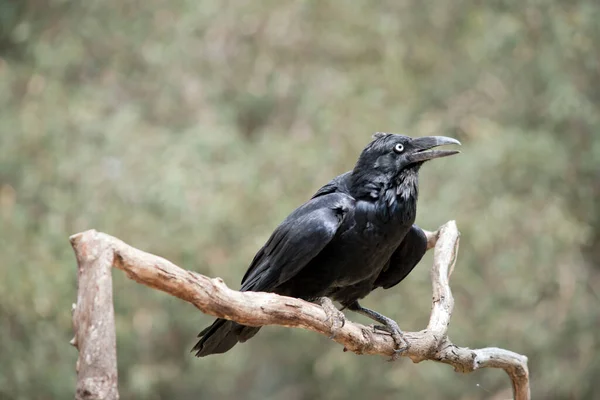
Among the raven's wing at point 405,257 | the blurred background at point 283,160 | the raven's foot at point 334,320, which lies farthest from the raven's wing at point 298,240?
the blurred background at point 283,160

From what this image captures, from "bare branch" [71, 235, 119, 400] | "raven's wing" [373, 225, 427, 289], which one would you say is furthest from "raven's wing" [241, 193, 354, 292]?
"bare branch" [71, 235, 119, 400]

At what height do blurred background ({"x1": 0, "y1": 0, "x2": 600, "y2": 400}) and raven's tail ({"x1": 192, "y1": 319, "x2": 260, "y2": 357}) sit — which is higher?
blurred background ({"x1": 0, "y1": 0, "x2": 600, "y2": 400})

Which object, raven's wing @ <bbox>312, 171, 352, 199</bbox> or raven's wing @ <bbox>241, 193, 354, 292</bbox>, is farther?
raven's wing @ <bbox>312, 171, 352, 199</bbox>

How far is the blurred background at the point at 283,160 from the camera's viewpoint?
635cm

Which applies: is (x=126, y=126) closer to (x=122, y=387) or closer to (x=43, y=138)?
(x=43, y=138)

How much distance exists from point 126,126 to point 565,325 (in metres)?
4.10

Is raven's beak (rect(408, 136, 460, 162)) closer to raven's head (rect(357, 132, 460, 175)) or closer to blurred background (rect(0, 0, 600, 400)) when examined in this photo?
raven's head (rect(357, 132, 460, 175))

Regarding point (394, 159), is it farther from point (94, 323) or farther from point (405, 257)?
point (94, 323)

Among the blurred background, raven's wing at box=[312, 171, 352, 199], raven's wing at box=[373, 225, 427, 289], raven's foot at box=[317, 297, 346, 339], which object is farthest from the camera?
the blurred background

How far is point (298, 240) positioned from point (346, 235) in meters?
0.24

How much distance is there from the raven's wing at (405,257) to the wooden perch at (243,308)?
9cm

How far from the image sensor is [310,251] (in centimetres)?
308

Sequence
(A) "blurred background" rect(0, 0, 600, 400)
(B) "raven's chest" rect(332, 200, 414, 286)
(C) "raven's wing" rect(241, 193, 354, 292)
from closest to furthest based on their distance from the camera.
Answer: (C) "raven's wing" rect(241, 193, 354, 292) → (B) "raven's chest" rect(332, 200, 414, 286) → (A) "blurred background" rect(0, 0, 600, 400)

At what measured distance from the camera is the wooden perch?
181cm
